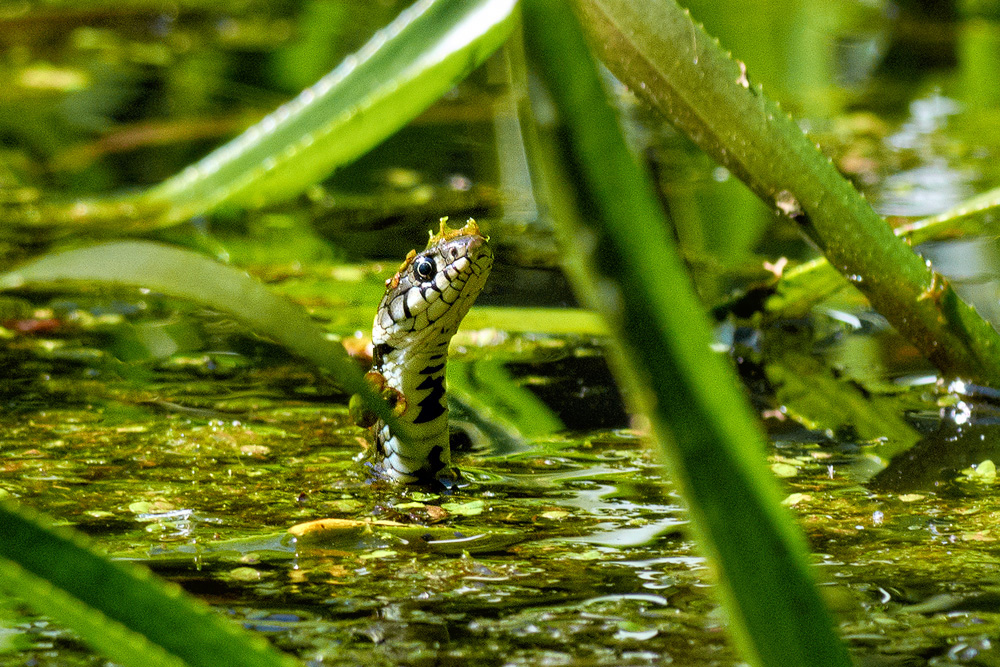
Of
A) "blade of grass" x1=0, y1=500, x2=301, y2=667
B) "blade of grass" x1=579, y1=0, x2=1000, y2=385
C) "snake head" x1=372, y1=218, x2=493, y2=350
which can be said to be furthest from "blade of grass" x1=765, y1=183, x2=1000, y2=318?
"blade of grass" x1=0, y1=500, x2=301, y2=667

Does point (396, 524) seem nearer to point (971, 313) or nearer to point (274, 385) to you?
point (274, 385)

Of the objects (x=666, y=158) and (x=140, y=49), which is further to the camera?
(x=140, y=49)

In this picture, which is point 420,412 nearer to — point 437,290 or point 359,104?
point 437,290

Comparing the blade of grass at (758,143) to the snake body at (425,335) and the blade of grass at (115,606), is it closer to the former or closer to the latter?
the snake body at (425,335)

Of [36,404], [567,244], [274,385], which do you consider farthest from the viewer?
[274,385]

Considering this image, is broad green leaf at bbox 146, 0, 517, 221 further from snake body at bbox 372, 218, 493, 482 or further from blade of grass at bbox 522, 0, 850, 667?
blade of grass at bbox 522, 0, 850, 667

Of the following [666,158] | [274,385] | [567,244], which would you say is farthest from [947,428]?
[666,158]

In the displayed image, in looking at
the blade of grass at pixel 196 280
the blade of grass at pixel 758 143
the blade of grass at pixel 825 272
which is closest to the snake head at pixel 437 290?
the blade of grass at pixel 758 143
